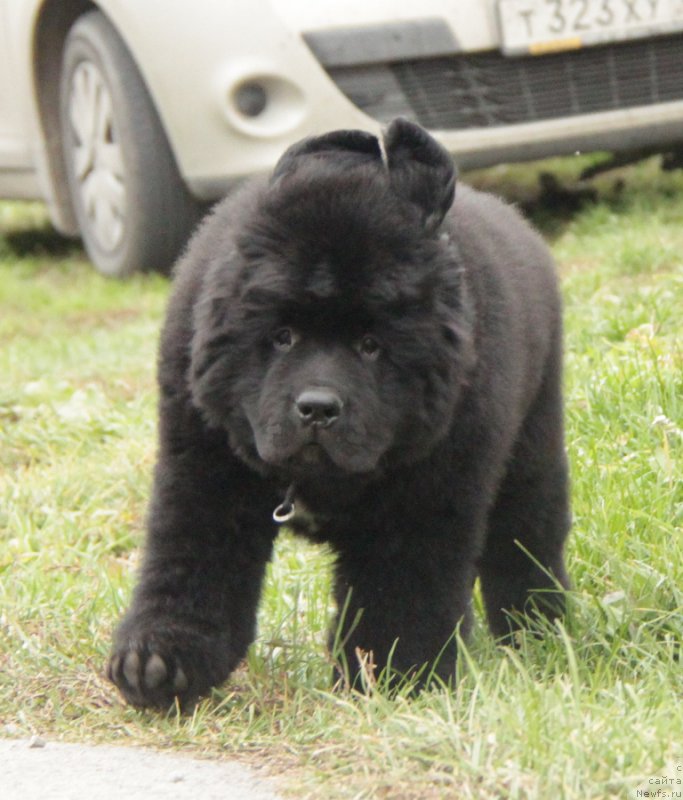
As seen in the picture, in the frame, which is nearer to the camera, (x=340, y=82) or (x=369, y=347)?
(x=369, y=347)

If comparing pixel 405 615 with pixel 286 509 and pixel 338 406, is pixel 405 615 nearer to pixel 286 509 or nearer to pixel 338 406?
pixel 286 509

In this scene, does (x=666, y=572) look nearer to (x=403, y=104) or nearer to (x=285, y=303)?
(x=285, y=303)

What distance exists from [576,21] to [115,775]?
17.2 feet

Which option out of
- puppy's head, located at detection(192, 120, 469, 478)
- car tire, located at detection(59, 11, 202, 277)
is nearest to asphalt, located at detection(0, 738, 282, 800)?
puppy's head, located at detection(192, 120, 469, 478)

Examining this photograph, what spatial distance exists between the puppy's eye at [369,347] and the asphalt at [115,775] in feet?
2.86

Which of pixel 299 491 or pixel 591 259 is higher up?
pixel 299 491

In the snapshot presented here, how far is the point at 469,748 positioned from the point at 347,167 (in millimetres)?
1254

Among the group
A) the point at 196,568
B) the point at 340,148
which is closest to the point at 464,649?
the point at 196,568

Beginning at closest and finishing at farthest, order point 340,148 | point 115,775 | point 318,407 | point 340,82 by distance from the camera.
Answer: point 115,775 < point 318,407 < point 340,148 < point 340,82

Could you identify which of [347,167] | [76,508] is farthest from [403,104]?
[347,167]

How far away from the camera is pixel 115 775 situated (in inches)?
124

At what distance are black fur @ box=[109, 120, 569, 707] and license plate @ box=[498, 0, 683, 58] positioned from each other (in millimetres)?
3756

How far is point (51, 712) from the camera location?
3648mm

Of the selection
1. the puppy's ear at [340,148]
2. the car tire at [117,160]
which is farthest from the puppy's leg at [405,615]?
the car tire at [117,160]
